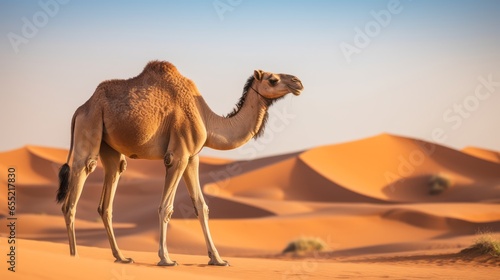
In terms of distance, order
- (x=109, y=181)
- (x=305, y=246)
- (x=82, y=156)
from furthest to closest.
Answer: (x=305, y=246), (x=109, y=181), (x=82, y=156)

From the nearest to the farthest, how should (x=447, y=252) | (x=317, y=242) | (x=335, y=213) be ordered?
(x=447, y=252)
(x=317, y=242)
(x=335, y=213)

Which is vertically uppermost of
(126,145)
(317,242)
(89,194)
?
(126,145)

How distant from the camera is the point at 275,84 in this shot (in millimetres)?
12273

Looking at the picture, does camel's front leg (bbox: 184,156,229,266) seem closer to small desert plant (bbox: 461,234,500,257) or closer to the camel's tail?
the camel's tail

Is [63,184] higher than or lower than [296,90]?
lower

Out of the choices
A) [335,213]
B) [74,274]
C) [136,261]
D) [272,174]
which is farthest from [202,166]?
[74,274]

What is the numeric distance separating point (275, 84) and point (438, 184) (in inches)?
1199

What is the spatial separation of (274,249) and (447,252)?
31.8ft

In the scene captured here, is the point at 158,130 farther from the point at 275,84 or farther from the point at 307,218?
the point at 307,218

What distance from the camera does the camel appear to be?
452 inches

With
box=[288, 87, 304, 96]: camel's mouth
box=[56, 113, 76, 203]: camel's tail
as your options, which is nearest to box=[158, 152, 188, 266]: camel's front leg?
box=[56, 113, 76, 203]: camel's tail

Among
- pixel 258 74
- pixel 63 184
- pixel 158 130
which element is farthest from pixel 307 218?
pixel 63 184

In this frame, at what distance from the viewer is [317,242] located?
2414cm

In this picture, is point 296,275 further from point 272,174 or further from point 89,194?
point 89,194
